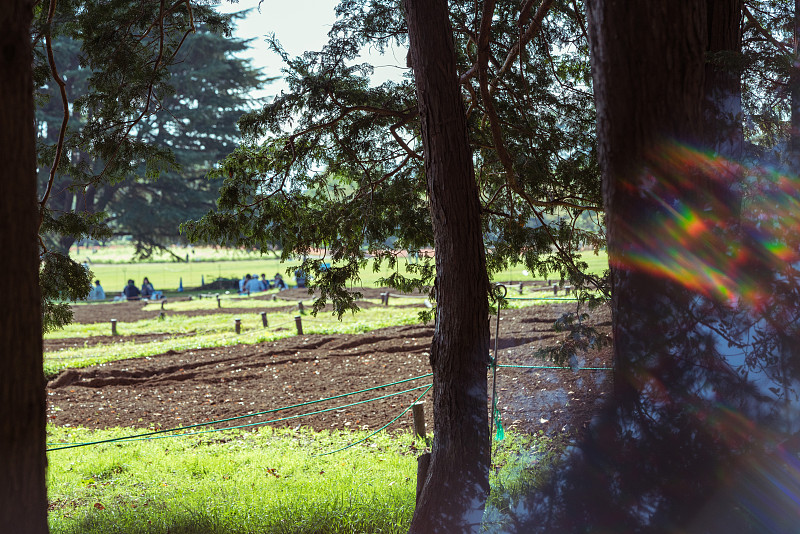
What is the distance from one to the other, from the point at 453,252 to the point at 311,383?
7.00 metres

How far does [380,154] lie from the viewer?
723 centimetres

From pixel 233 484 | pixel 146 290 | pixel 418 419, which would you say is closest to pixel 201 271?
pixel 146 290

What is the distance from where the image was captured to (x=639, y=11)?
2852 mm

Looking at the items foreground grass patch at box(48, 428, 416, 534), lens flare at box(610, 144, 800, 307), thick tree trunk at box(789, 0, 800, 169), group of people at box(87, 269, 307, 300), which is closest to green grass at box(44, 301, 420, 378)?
Answer: foreground grass patch at box(48, 428, 416, 534)

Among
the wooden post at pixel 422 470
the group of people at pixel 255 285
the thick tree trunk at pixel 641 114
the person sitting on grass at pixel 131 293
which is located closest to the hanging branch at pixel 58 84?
the wooden post at pixel 422 470

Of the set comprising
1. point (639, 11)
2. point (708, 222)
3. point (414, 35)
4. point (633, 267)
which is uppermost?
point (414, 35)

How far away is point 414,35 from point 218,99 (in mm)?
29043

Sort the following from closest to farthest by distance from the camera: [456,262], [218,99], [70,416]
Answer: [456,262] < [70,416] < [218,99]

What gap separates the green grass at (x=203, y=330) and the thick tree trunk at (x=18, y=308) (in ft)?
35.2

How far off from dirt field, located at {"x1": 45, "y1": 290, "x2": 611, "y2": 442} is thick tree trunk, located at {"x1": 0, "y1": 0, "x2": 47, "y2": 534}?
15.0ft

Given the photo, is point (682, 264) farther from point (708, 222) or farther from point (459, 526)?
point (459, 526)

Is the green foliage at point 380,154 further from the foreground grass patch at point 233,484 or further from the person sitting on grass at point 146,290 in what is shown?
the person sitting on grass at point 146,290

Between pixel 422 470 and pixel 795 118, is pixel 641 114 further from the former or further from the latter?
pixel 422 470

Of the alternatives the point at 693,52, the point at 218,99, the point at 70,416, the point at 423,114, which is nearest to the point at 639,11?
the point at 693,52
